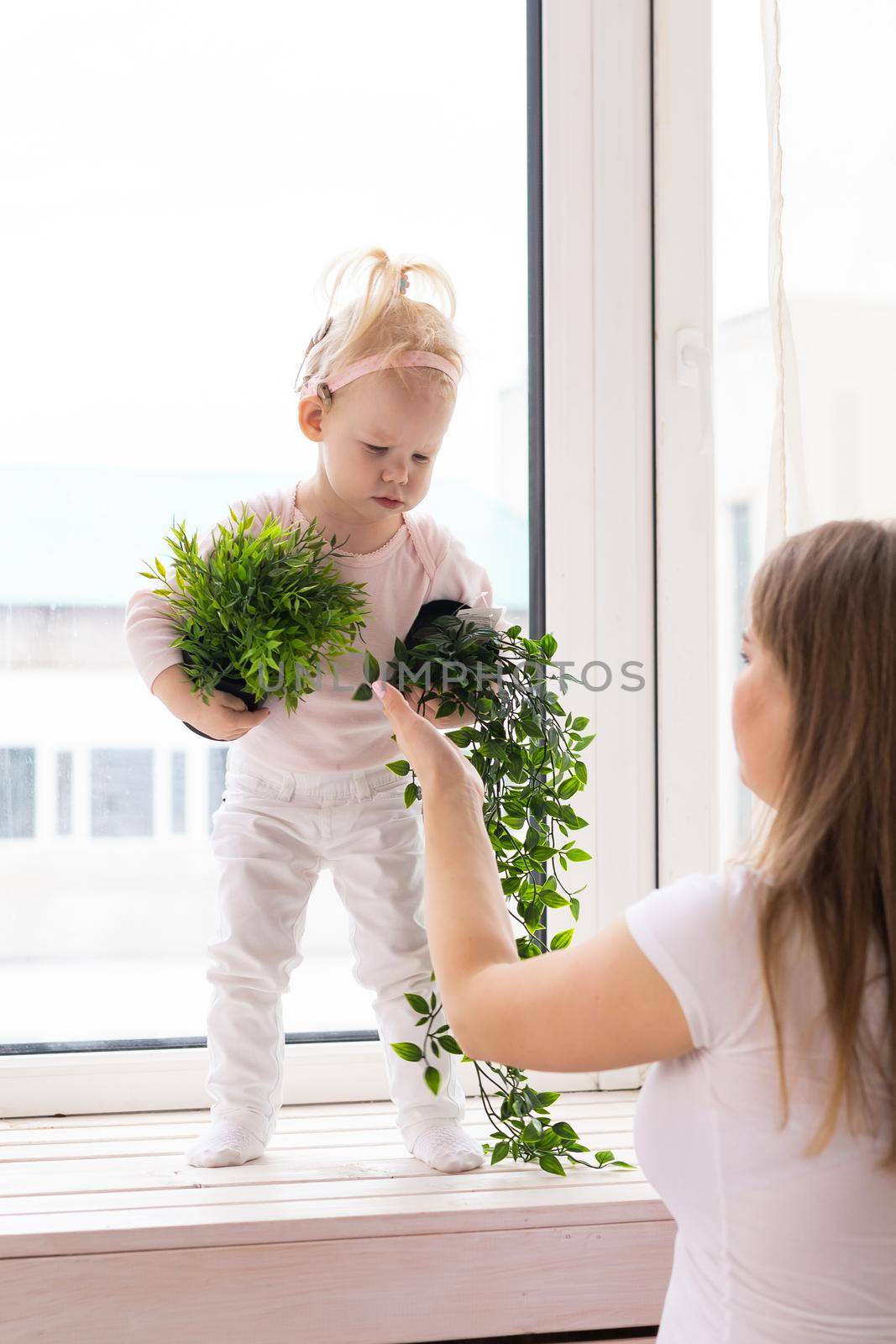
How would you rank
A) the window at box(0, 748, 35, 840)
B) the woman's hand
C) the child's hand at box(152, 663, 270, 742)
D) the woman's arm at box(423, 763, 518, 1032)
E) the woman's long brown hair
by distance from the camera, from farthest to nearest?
the window at box(0, 748, 35, 840) → the child's hand at box(152, 663, 270, 742) → the woman's hand → the woman's arm at box(423, 763, 518, 1032) → the woman's long brown hair

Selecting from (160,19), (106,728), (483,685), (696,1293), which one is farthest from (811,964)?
(160,19)

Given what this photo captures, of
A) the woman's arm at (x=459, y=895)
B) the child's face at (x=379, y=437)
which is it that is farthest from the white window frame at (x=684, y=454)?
the woman's arm at (x=459, y=895)

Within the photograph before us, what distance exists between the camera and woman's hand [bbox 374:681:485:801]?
3.34 feet

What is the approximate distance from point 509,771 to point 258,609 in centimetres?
31

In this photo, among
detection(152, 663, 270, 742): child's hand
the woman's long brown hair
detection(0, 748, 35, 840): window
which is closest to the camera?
the woman's long brown hair

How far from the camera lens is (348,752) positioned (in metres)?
1.24

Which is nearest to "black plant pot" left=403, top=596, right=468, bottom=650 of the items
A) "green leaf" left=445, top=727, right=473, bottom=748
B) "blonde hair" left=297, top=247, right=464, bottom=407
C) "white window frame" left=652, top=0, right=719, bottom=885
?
"green leaf" left=445, top=727, right=473, bottom=748

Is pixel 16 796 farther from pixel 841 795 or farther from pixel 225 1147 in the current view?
pixel 841 795

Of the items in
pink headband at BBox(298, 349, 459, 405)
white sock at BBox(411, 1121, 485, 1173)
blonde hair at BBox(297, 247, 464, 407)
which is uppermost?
blonde hair at BBox(297, 247, 464, 407)

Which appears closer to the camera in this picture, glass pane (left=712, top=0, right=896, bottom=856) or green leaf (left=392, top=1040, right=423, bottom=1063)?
green leaf (left=392, top=1040, right=423, bottom=1063)

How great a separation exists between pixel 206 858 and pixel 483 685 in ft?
1.78

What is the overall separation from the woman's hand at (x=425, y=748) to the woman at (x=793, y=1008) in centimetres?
29

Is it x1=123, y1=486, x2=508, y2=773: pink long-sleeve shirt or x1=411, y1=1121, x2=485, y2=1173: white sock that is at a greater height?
x1=123, y1=486, x2=508, y2=773: pink long-sleeve shirt

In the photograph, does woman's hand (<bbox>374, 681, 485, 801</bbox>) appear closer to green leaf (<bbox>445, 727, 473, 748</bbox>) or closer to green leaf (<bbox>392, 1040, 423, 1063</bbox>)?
green leaf (<bbox>445, 727, 473, 748</bbox>)
